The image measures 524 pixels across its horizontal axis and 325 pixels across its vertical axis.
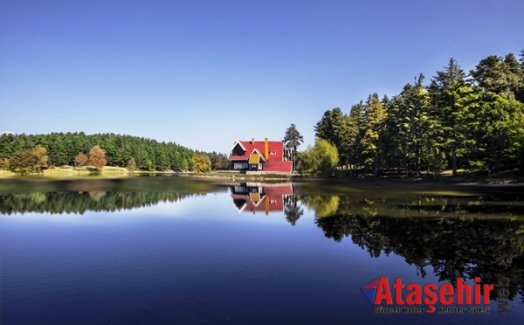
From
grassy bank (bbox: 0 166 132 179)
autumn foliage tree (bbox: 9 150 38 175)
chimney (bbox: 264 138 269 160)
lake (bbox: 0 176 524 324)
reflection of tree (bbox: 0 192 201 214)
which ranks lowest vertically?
lake (bbox: 0 176 524 324)

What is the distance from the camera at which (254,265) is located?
1420 cm

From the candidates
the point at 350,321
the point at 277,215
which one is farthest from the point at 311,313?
the point at 277,215

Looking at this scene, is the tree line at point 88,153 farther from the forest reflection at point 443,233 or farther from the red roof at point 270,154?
the forest reflection at point 443,233

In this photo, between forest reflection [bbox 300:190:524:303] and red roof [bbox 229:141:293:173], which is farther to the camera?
red roof [bbox 229:141:293:173]

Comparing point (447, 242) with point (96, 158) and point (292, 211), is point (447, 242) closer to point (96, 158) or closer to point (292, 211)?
point (292, 211)

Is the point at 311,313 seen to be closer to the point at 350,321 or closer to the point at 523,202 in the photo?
the point at 350,321

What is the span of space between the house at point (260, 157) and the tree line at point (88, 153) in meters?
50.7

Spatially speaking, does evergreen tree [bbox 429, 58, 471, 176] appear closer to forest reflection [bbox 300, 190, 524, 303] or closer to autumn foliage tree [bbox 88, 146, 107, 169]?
forest reflection [bbox 300, 190, 524, 303]

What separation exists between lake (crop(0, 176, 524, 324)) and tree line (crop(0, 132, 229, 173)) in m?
97.7

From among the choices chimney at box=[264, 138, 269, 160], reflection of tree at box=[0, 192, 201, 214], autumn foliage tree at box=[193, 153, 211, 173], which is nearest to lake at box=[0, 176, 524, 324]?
reflection of tree at box=[0, 192, 201, 214]

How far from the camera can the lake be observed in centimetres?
955

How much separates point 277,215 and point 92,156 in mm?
116120

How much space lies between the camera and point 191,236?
19.9m

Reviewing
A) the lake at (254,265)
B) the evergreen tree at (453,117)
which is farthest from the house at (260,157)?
the lake at (254,265)
